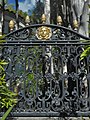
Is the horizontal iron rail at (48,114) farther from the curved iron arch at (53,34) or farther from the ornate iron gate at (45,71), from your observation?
the curved iron arch at (53,34)

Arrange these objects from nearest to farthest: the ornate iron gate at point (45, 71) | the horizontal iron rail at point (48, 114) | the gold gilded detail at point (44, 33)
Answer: the horizontal iron rail at point (48, 114) < the ornate iron gate at point (45, 71) < the gold gilded detail at point (44, 33)

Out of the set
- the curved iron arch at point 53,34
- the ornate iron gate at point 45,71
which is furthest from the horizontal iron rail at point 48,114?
the curved iron arch at point 53,34

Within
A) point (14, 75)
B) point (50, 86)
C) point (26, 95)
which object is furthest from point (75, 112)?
point (14, 75)

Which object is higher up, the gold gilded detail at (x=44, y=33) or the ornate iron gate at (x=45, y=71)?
the gold gilded detail at (x=44, y=33)

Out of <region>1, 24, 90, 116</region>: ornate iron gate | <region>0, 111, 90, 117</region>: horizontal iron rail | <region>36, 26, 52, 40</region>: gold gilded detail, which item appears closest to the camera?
<region>0, 111, 90, 117</region>: horizontal iron rail

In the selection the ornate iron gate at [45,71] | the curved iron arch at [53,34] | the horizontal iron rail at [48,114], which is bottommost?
the horizontal iron rail at [48,114]

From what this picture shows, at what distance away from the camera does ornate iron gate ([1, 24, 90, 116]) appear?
15.5ft

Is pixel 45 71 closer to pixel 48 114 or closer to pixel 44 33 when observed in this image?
pixel 44 33

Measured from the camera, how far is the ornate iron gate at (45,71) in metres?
4.73

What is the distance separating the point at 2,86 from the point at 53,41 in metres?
1.38

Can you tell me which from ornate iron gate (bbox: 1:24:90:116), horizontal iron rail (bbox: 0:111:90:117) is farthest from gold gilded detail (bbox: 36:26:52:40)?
horizontal iron rail (bbox: 0:111:90:117)

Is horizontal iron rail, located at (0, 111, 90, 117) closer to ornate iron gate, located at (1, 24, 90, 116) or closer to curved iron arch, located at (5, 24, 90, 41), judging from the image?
ornate iron gate, located at (1, 24, 90, 116)

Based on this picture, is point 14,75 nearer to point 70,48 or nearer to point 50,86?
point 50,86

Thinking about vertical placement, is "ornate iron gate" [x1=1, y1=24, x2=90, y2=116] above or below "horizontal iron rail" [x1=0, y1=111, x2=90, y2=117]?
above
